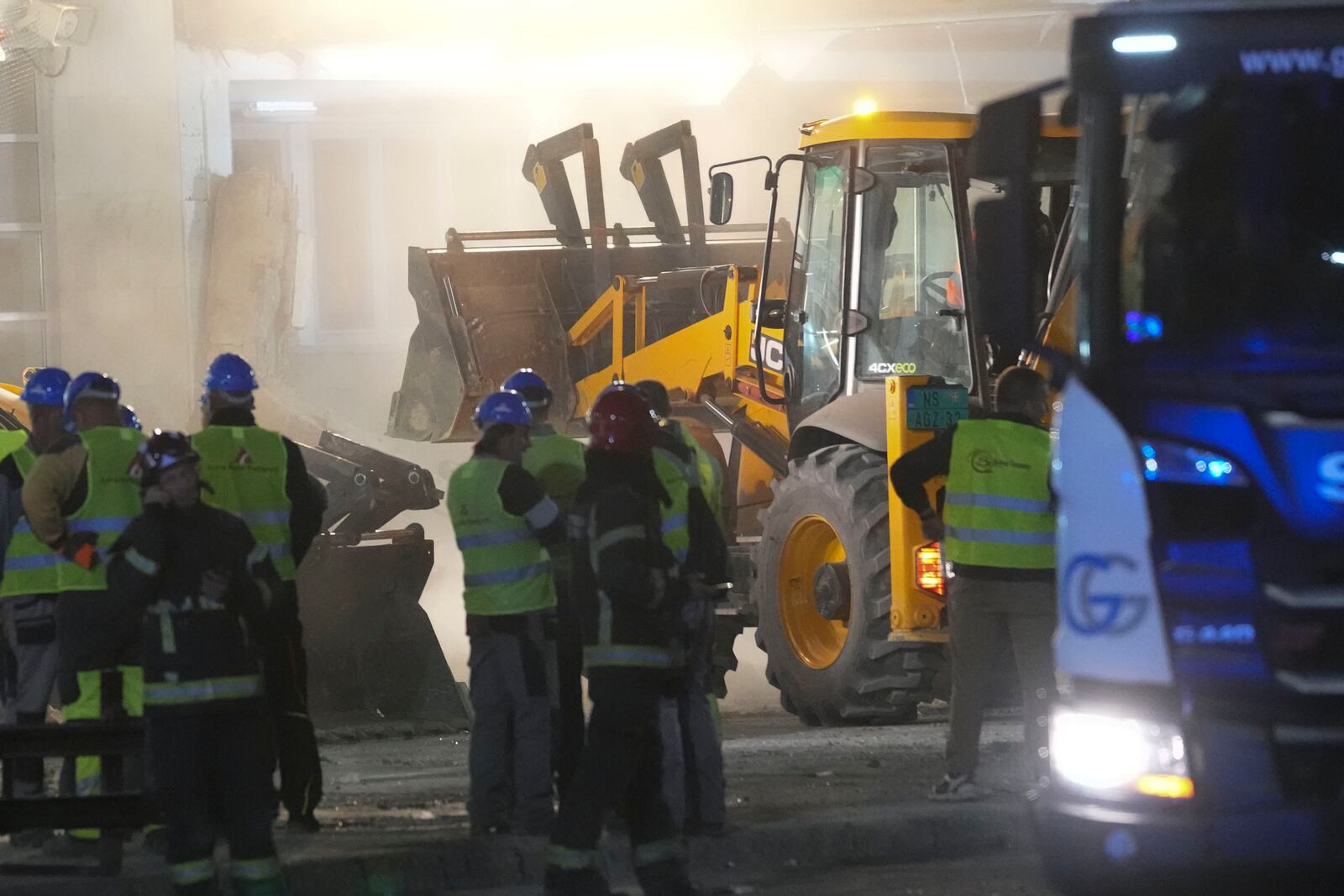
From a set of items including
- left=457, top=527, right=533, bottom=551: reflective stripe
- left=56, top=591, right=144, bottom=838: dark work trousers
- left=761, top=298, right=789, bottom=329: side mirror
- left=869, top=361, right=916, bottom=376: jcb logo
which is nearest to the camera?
left=56, top=591, right=144, bottom=838: dark work trousers

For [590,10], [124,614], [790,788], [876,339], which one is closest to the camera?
[124,614]

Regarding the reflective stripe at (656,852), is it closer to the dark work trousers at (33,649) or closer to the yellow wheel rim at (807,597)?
the dark work trousers at (33,649)

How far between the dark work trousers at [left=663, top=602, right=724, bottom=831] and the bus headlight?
299 centimetres

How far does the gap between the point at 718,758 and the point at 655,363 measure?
5959mm

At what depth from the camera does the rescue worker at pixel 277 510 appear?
8.23 metres

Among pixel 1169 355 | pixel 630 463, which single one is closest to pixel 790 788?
pixel 630 463

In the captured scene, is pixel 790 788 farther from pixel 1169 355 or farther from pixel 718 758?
pixel 1169 355

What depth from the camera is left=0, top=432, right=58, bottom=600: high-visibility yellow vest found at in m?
8.34

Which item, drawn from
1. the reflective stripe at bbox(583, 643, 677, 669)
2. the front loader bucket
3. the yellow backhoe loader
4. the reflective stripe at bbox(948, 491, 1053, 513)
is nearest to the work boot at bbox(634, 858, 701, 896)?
the reflective stripe at bbox(583, 643, 677, 669)

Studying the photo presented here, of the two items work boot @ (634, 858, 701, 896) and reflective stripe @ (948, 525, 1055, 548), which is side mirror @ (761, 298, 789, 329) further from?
work boot @ (634, 858, 701, 896)

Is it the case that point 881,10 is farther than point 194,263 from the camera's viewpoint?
Yes

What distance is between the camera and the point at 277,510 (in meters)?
8.30

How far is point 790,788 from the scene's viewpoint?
942cm

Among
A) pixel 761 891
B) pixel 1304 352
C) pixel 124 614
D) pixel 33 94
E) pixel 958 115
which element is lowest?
pixel 761 891
